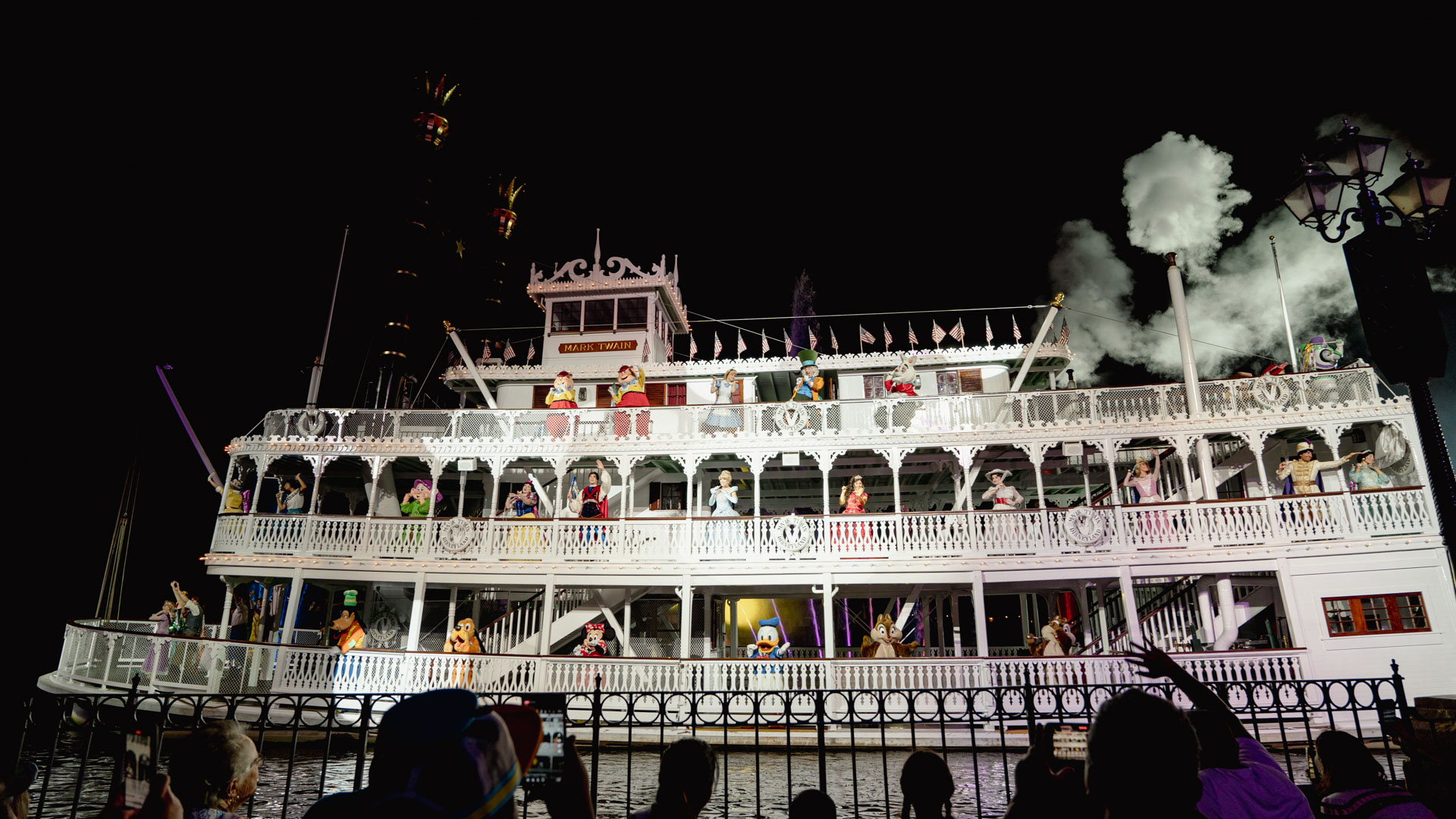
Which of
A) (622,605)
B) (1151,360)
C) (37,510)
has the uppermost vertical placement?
(1151,360)

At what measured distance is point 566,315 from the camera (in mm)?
26328

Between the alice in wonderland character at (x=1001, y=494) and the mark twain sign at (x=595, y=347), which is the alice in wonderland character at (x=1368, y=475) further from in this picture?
the mark twain sign at (x=595, y=347)

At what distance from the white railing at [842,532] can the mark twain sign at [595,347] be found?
8290 millimetres

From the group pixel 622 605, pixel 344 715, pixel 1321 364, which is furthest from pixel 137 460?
pixel 1321 364

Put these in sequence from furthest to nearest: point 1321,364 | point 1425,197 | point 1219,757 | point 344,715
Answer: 1. point 1321,364
2. point 344,715
3. point 1425,197
4. point 1219,757

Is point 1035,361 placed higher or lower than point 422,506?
higher

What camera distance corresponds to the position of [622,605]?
21.6 meters

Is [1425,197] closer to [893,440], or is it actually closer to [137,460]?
[893,440]

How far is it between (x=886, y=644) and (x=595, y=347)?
14.5 metres

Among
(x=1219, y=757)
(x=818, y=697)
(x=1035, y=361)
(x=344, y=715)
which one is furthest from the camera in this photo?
(x=1035, y=361)

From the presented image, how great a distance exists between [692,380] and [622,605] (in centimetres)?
765

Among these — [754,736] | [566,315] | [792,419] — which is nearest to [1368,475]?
[792,419]

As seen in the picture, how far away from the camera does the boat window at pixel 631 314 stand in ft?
85.4

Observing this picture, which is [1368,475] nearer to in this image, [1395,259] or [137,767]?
[1395,259]
